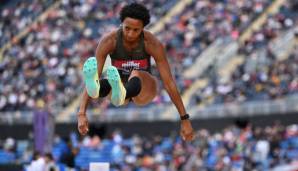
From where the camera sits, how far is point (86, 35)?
2953cm

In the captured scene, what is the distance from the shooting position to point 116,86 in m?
8.98

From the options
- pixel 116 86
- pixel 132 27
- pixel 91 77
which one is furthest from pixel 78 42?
pixel 91 77

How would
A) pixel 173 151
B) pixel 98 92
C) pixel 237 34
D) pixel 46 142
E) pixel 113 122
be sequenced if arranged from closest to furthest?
pixel 98 92 → pixel 46 142 → pixel 173 151 → pixel 113 122 → pixel 237 34

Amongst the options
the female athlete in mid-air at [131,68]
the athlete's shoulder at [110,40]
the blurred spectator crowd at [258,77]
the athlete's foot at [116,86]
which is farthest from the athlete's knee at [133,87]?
the blurred spectator crowd at [258,77]

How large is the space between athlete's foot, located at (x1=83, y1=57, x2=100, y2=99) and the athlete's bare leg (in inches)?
32.9

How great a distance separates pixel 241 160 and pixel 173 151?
87.6 inches

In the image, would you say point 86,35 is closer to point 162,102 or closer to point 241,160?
Result: point 162,102

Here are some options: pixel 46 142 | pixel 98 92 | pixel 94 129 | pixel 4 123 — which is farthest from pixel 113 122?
pixel 98 92

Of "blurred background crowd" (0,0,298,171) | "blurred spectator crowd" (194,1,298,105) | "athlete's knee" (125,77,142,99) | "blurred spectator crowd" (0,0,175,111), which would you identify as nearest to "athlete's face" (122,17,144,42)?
"athlete's knee" (125,77,142,99)

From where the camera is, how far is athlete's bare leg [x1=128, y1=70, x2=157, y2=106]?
9.70 m

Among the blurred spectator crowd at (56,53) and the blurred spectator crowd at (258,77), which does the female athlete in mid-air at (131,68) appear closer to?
the blurred spectator crowd at (258,77)

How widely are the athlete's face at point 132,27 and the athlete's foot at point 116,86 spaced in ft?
1.90

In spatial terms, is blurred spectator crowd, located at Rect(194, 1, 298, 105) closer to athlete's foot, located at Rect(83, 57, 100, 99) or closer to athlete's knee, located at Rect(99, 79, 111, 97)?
athlete's knee, located at Rect(99, 79, 111, 97)

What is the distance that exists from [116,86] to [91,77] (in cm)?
37
